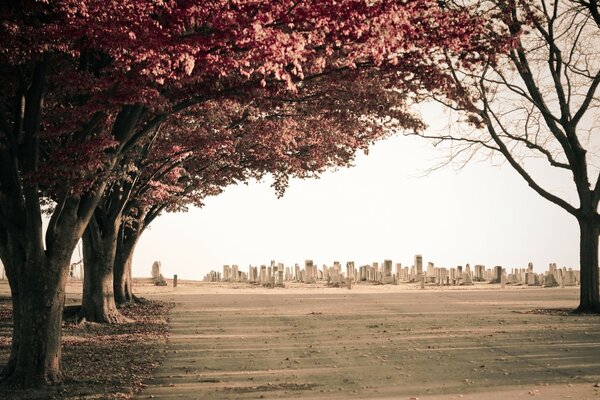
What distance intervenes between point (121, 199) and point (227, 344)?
8.27m

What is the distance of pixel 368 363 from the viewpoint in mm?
13359

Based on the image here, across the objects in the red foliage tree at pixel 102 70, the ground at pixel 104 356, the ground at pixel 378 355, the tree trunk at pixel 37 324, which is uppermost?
the red foliage tree at pixel 102 70

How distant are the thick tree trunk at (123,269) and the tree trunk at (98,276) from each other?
15.6 feet

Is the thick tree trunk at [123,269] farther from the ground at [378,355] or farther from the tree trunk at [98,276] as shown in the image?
the tree trunk at [98,276]

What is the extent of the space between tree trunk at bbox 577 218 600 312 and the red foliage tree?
15.1 m

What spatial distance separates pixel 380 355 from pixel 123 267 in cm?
1635

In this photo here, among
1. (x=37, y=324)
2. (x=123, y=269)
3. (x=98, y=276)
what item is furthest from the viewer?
(x=123, y=269)

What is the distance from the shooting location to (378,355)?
14.5 meters

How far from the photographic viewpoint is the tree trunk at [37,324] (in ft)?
38.6

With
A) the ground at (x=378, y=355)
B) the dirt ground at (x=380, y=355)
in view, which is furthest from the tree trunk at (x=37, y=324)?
the dirt ground at (x=380, y=355)

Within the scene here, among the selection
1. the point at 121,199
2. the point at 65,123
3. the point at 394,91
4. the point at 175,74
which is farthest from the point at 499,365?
the point at 121,199

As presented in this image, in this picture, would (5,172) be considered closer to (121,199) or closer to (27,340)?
(27,340)

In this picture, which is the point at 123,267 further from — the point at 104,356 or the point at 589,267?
the point at 589,267

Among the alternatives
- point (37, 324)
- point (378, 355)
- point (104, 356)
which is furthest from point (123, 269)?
point (37, 324)
